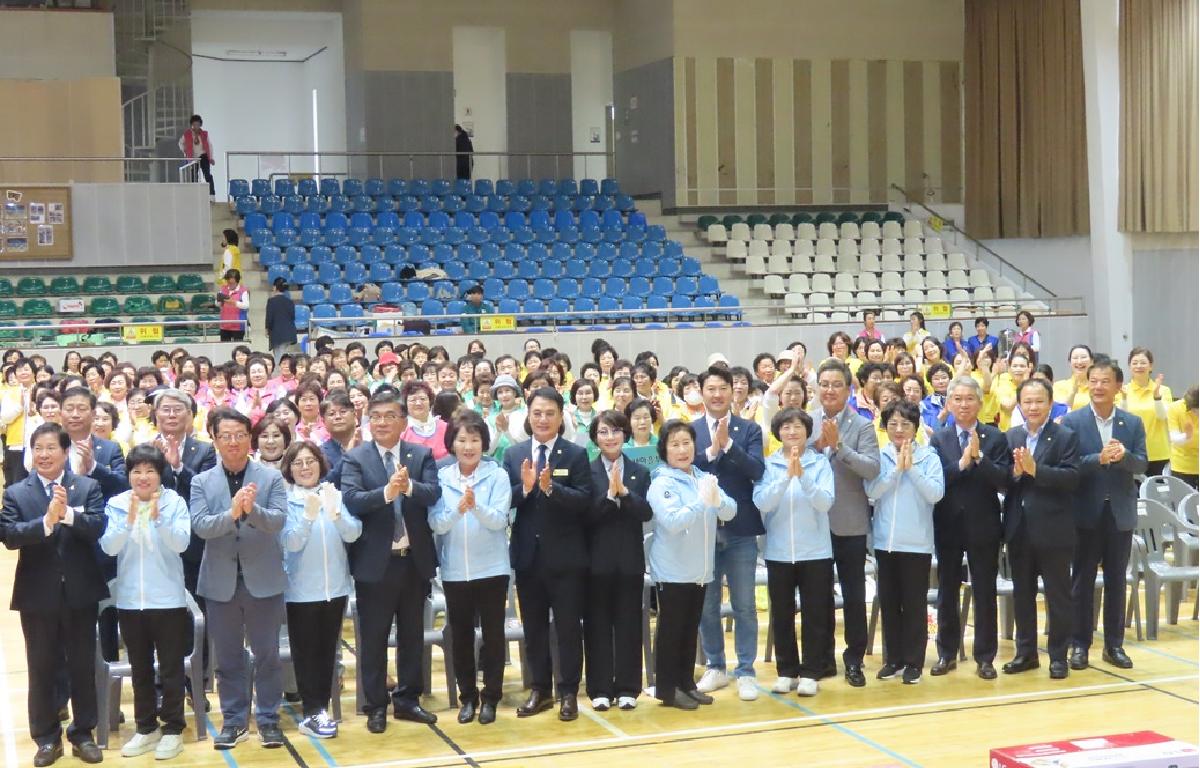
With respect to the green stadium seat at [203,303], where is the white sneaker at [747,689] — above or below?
below

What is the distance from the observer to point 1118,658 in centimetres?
842

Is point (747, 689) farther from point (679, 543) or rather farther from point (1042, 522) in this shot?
point (1042, 522)

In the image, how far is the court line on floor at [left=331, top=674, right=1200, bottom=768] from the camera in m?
6.94

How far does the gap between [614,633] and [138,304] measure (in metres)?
14.3

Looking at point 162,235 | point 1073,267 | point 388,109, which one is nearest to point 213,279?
point 162,235

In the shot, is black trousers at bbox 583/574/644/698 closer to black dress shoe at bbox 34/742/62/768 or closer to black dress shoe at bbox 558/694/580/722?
black dress shoe at bbox 558/694/580/722

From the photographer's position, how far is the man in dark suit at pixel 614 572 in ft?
24.7

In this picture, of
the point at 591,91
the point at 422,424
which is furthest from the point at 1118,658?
the point at 591,91

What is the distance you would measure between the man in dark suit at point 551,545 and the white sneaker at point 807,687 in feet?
3.99

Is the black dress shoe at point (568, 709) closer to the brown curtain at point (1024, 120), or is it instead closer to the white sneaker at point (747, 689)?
the white sneaker at point (747, 689)

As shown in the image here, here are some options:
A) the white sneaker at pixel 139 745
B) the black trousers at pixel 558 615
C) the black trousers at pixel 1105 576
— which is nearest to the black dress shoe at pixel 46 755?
the white sneaker at pixel 139 745

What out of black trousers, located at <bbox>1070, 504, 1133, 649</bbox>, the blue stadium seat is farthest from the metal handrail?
black trousers, located at <bbox>1070, 504, 1133, 649</bbox>

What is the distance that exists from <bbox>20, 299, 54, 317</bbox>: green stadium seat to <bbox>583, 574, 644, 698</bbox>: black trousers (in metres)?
14.3

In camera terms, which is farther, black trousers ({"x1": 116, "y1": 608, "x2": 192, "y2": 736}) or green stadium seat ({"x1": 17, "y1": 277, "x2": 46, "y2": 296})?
green stadium seat ({"x1": 17, "y1": 277, "x2": 46, "y2": 296})
